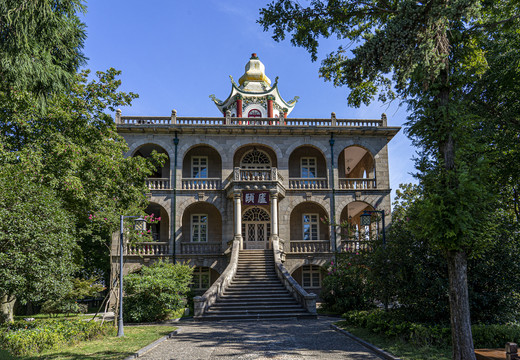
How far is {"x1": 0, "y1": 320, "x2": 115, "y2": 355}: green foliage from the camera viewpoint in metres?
11.4

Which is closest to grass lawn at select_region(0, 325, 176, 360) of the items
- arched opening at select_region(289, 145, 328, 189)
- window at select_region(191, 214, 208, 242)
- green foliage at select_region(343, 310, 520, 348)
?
green foliage at select_region(343, 310, 520, 348)

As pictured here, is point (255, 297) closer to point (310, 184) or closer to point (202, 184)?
point (202, 184)

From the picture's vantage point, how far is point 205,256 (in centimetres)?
2680

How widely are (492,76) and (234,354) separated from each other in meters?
10.8

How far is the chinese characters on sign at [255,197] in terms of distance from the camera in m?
26.5

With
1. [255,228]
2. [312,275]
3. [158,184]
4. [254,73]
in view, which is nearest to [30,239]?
[158,184]

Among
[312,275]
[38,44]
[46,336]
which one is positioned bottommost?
[46,336]

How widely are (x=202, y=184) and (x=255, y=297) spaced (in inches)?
408

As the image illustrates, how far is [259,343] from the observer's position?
1259 centimetres

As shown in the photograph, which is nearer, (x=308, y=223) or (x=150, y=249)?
(x=150, y=249)

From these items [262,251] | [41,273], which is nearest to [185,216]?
[262,251]

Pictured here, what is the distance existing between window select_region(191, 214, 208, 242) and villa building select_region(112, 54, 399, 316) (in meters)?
0.07

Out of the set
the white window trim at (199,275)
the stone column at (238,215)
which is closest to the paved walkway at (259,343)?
the stone column at (238,215)

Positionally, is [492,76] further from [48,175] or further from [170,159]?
[170,159]
